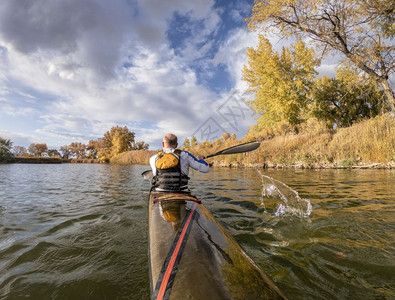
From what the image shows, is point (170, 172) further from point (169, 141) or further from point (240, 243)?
point (240, 243)

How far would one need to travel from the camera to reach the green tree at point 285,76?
2002cm

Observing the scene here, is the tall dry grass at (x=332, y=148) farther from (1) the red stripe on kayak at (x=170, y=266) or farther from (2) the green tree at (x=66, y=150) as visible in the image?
(2) the green tree at (x=66, y=150)

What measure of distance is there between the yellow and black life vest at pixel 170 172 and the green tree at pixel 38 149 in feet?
191

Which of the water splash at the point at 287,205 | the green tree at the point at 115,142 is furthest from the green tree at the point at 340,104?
A: the green tree at the point at 115,142

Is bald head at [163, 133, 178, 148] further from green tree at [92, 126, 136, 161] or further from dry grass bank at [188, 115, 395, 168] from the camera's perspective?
green tree at [92, 126, 136, 161]

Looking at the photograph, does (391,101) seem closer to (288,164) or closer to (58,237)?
(288,164)

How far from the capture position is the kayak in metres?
1.25

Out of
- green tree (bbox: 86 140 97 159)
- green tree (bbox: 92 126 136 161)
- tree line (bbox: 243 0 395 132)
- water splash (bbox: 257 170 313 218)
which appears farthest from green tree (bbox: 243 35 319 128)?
green tree (bbox: 86 140 97 159)

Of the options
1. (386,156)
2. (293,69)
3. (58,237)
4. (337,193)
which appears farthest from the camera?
(293,69)

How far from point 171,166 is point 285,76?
20477 mm

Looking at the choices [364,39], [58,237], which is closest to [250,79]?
[364,39]

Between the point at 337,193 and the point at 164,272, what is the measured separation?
5485 mm

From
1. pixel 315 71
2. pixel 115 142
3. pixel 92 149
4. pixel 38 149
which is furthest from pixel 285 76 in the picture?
pixel 38 149

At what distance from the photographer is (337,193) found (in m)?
5.33
